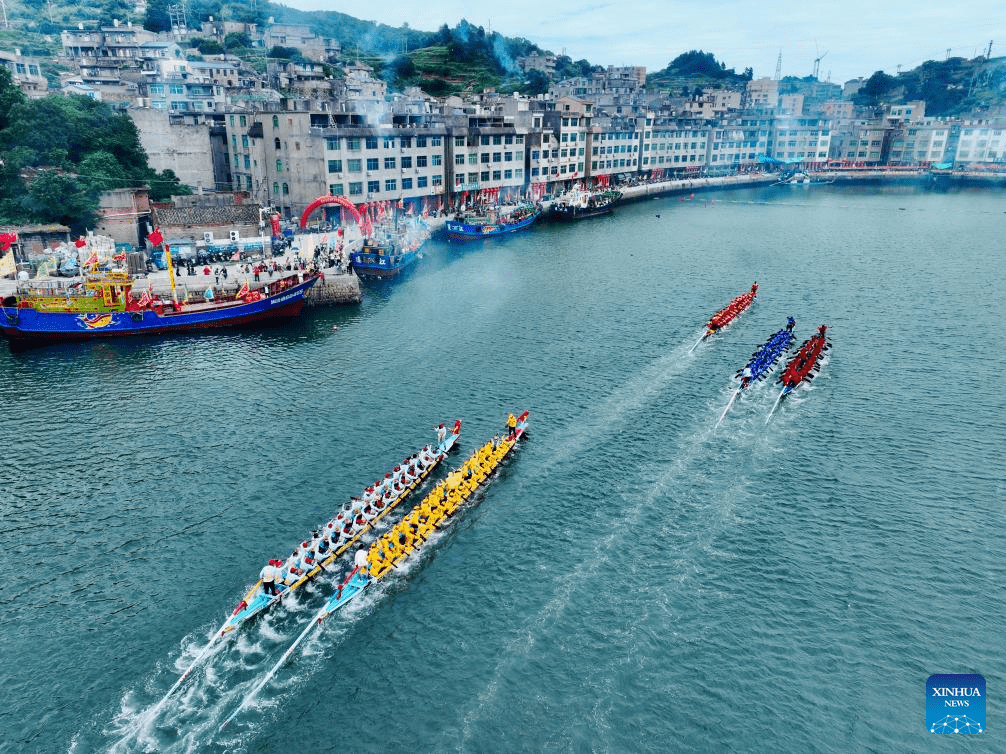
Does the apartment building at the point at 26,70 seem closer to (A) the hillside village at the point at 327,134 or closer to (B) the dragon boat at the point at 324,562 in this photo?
(A) the hillside village at the point at 327,134

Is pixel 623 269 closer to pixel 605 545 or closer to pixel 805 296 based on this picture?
pixel 805 296

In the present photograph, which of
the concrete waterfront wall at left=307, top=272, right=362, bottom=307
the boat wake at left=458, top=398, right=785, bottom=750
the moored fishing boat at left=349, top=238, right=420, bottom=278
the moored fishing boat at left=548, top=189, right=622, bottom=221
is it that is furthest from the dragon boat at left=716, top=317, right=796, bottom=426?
the moored fishing boat at left=548, top=189, right=622, bottom=221

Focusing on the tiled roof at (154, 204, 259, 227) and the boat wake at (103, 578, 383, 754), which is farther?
the tiled roof at (154, 204, 259, 227)

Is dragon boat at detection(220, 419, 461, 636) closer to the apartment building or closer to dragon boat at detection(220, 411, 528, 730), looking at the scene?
dragon boat at detection(220, 411, 528, 730)

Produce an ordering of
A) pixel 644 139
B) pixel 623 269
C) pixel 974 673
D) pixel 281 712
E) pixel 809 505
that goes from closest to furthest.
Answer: pixel 281 712 → pixel 974 673 → pixel 809 505 → pixel 623 269 → pixel 644 139

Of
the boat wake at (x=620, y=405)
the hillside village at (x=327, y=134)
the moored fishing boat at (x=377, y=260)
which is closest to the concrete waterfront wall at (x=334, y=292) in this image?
the moored fishing boat at (x=377, y=260)

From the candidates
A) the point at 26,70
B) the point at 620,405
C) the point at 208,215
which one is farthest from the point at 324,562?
the point at 26,70

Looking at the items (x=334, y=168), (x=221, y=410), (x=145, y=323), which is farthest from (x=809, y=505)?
(x=334, y=168)
